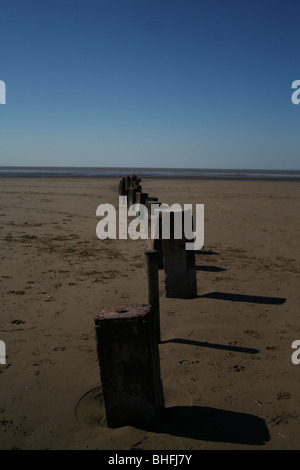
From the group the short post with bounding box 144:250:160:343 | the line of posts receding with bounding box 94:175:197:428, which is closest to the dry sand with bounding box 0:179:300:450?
the line of posts receding with bounding box 94:175:197:428

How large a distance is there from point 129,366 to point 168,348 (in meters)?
1.45

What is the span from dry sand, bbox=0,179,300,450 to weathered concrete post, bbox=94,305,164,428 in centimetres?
14

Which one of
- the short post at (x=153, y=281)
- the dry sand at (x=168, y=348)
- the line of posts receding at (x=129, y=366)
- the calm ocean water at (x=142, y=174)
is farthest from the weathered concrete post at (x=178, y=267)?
the calm ocean water at (x=142, y=174)

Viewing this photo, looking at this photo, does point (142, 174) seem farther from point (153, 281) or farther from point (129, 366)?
point (129, 366)

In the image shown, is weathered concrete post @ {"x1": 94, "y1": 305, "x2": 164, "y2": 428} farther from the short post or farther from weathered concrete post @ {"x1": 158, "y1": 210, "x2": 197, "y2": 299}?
weathered concrete post @ {"x1": 158, "y1": 210, "x2": 197, "y2": 299}

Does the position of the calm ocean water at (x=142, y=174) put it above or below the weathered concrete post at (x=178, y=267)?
above

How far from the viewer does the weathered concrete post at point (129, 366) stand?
2863mm

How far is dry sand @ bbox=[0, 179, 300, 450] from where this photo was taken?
299 centimetres

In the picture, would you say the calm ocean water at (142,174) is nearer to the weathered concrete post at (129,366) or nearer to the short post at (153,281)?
the short post at (153,281)

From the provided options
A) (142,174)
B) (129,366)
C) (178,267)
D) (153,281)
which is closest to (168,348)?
(153,281)

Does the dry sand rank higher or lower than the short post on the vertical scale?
lower

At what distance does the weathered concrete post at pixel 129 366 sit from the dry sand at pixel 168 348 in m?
0.14

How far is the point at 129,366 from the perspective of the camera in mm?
2939

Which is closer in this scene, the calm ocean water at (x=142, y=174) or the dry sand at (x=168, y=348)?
the dry sand at (x=168, y=348)
